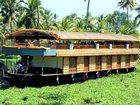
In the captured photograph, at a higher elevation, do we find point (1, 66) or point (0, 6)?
point (0, 6)

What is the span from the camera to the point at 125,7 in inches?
2586

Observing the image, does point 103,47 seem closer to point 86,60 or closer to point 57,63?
point 86,60

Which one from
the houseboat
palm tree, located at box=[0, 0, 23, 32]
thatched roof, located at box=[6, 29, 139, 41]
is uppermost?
palm tree, located at box=[0, 0, 23, 32]

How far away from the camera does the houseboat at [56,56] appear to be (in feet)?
85.5

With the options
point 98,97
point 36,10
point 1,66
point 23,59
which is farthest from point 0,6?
point 98,97

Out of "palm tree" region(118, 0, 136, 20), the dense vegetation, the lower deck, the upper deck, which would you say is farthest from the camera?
"palm tree" region(118, 0, 136, 20)

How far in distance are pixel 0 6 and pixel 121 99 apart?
101 ft

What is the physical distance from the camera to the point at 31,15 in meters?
46.3

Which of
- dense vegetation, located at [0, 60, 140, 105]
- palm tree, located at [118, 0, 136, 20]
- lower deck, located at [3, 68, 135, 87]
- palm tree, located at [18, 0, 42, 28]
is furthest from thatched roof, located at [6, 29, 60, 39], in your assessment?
palm tree, located at [118, 0, 136, 20]

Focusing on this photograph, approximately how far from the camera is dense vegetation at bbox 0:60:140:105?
2058cm

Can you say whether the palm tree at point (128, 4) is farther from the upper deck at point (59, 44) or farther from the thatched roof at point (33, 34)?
the thatched roof at point (33, 34)

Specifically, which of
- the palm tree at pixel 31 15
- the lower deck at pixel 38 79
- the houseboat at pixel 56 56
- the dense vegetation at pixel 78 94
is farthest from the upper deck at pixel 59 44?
the palm tree at pixel 31 15

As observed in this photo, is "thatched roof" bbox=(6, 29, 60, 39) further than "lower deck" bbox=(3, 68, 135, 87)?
Yes

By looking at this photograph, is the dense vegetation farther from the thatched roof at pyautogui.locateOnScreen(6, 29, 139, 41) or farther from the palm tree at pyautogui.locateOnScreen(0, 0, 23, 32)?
the palm tree at pyautogui.locateOnScreen(0, 0, 23, 32)
